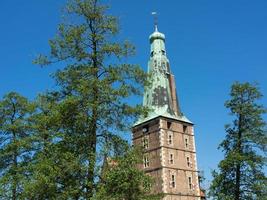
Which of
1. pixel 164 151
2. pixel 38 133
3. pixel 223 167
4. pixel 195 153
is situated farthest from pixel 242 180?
pixel 195 153

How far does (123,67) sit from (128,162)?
406 centimetres

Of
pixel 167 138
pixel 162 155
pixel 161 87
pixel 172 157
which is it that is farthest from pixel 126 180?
pixel 161 87

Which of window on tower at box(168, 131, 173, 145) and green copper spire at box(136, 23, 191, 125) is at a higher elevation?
green copper spire at box(136, 23, 191, 125)

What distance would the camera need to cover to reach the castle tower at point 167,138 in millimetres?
56344

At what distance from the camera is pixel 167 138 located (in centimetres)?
5866

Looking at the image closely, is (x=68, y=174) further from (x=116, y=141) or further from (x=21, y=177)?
(x=21, y=177)

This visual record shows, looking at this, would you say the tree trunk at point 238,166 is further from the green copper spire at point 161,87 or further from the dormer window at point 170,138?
the green copper spire at point 161,87

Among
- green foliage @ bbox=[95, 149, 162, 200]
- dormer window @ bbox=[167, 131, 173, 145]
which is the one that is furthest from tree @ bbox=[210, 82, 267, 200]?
dormer window @ bbox=[167, 131, 173, 145]

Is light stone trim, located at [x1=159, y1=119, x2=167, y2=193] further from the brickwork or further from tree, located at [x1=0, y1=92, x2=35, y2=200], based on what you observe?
tree, located at [x1=0, y1=92, x2=35, y2=200]

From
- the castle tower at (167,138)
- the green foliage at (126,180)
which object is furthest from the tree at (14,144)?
the castle tower at (167,138)

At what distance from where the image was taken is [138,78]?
18203mm

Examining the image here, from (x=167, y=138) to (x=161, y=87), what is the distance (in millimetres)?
8580

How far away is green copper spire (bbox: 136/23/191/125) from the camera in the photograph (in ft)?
201

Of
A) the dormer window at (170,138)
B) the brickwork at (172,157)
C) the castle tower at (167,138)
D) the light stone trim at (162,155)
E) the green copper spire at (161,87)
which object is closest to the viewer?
the light stone trim at (162,155)
